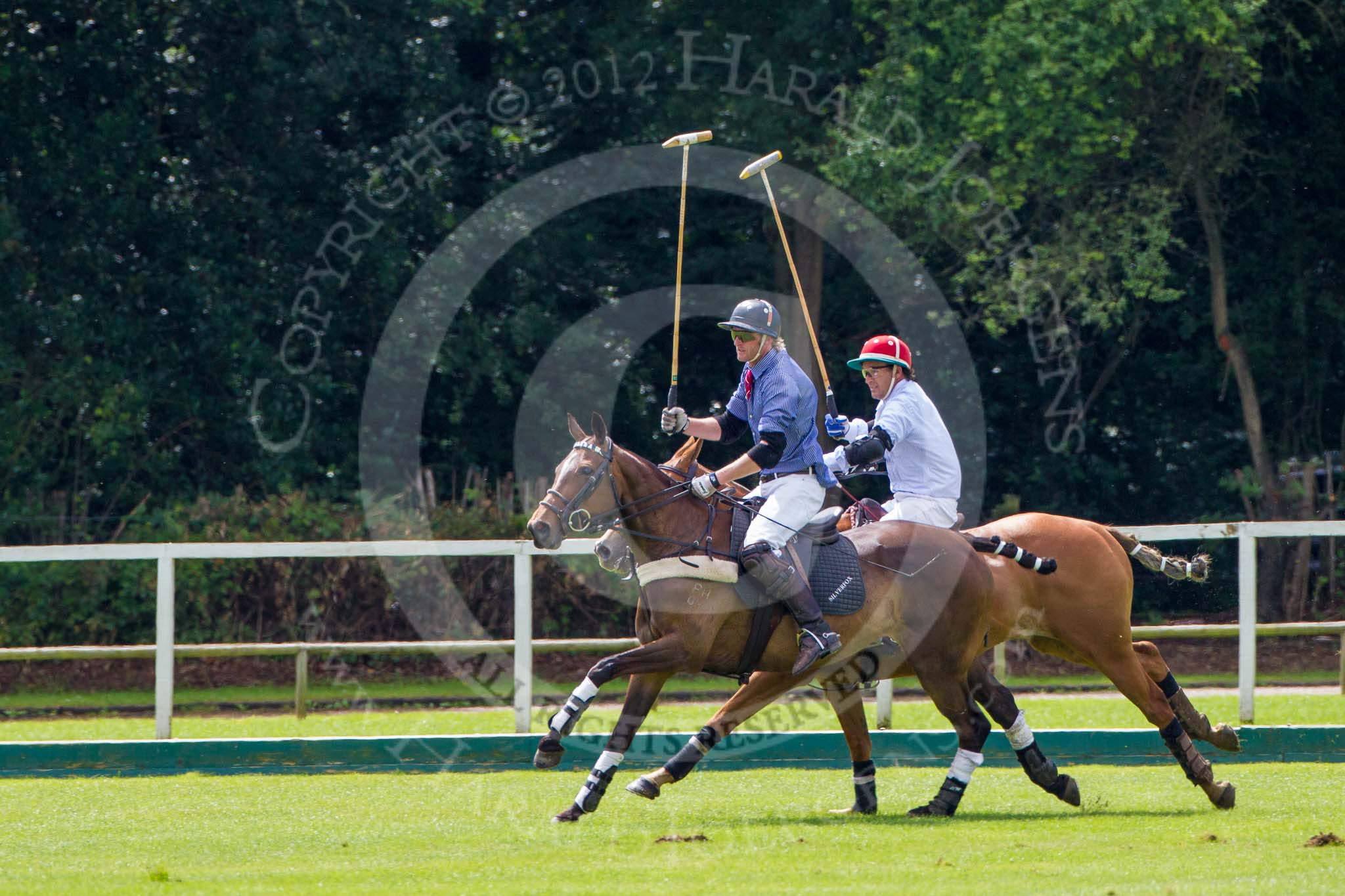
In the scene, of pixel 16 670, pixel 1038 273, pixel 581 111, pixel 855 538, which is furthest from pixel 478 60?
pixel 855 538

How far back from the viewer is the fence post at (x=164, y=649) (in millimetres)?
10555

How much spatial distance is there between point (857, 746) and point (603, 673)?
1568 mm

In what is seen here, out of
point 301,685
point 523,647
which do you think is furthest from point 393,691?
point 523,647

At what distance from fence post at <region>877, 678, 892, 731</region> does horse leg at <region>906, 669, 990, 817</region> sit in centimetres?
259

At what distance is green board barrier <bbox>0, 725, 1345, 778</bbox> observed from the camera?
396 inches

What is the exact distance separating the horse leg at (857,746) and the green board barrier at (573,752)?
1.67 meters

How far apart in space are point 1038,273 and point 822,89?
3751 millimetres

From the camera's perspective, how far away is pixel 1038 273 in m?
18.5

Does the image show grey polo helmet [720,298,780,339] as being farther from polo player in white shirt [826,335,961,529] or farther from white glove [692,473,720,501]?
white glove [692,473,720,501]

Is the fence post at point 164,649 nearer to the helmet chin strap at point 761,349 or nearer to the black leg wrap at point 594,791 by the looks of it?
the black leg wrap at point 594,791

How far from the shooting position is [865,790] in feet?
26.8

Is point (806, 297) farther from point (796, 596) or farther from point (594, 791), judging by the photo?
point (594, 791)

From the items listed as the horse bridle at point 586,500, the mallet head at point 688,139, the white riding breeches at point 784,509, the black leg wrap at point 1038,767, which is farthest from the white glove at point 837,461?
the mallet head at point 688,139

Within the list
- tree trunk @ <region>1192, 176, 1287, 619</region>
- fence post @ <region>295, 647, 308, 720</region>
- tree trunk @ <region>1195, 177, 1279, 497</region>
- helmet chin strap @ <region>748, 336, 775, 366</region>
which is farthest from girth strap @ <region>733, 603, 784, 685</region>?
tree trunk @ <region>1195, 177, 1279, 497</region>
